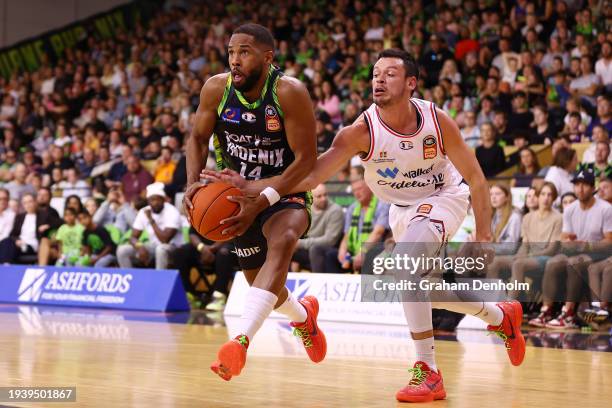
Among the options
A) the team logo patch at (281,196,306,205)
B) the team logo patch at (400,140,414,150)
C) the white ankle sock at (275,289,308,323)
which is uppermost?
the team logo patch at (400,140,414,150)

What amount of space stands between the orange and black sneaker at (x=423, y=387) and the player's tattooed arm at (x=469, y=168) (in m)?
0.83

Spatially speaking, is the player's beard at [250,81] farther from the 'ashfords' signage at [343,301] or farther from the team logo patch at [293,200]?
the 'ashfords' signage at [343,301]

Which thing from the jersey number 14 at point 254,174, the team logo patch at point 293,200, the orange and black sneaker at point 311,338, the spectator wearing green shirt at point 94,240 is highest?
the jersey number 14 at point 254,174

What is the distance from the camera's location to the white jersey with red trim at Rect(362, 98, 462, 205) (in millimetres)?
5215

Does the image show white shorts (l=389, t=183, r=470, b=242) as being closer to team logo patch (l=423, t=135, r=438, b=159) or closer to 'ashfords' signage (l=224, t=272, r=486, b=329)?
team logo patch (l=423, t=135, r=438, b=159)

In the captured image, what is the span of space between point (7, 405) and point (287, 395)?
58.3 inches

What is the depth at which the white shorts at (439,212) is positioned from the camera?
5176 mm

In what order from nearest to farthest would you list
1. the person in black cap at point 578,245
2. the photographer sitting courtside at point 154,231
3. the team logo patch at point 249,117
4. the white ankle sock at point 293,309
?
the team logo patch at point 249,117 < the white ankle sock at point 293,309 < the person in black cap at point 578,245 < the photographer sitting courtside at point 154,231

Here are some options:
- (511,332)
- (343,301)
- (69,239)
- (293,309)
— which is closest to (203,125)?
(293,309)

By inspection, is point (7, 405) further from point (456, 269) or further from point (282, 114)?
point (456, 269)

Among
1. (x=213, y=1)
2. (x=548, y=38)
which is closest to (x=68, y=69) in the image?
(x=213, y=1)

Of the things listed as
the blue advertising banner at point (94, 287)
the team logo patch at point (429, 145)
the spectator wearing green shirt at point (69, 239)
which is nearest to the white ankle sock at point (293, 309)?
the team logo patch at point (429, 145)

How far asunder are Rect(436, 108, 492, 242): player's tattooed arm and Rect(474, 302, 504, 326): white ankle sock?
1.59ft


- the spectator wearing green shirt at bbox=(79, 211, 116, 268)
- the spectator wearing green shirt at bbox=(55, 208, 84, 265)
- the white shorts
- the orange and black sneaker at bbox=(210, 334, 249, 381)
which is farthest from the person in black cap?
the spectator wearing green shirt at bbox=(55, 208, 84, 265)
